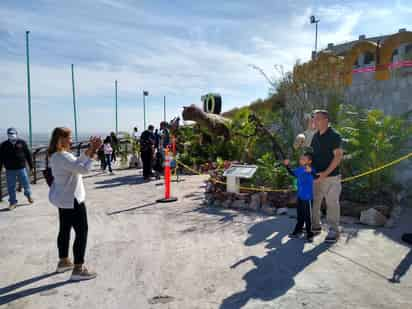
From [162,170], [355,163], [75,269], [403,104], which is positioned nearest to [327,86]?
[403,104]

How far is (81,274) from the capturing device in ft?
12.2

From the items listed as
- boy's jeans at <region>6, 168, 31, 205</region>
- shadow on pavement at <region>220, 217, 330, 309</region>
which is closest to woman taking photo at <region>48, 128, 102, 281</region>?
shadow on pavement at <region>220, 217, 330, 309</region>

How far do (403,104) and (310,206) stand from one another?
5.32 metres

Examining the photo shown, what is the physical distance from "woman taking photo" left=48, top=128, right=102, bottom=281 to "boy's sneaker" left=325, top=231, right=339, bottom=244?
2.99 m

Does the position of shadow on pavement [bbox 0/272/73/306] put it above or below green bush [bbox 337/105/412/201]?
below

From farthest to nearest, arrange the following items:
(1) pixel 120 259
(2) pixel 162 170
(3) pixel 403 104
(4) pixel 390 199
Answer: (2) pixel 162 170 < (3) pixel 403 104 < (4) pixel 390 199 < (1) pixel 120 259

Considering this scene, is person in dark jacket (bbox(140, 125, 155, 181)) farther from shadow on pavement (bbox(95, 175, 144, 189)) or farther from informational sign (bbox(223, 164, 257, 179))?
informational sign (bbox(223, 164, 257, 179))

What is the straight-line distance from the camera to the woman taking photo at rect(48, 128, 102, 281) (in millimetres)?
3521

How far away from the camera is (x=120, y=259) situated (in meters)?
4.25

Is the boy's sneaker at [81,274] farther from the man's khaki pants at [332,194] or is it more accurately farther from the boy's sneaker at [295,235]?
the man's khaki pants at [332,194]

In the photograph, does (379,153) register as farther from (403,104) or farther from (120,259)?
(120,259)

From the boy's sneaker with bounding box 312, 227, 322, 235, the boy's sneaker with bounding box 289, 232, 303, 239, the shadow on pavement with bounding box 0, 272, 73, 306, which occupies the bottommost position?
the shadow on pavement with bounding box 0, 272, 73, 306

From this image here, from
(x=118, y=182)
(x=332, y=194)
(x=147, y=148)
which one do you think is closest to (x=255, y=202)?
(x=332, y=194)

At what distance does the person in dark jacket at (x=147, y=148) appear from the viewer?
10.6 m
